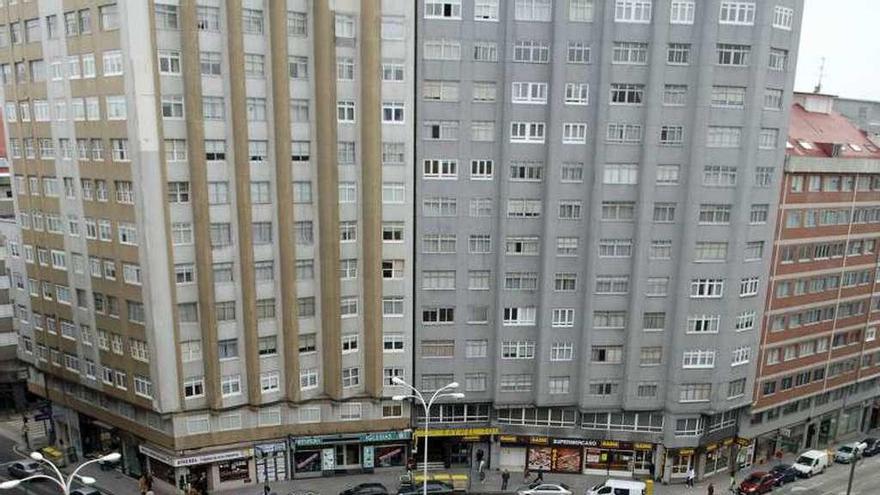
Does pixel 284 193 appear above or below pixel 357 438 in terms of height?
above

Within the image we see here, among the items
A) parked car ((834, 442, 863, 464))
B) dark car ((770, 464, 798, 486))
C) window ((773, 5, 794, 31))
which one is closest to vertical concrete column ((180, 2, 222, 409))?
window ((773, 5, 794, 31))

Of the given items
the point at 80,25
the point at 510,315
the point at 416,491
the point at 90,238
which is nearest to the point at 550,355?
the point at 510,315

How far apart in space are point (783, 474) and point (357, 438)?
33143 mm

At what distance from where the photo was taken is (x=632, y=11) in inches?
1706

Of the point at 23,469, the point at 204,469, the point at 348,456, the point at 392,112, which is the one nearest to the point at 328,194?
the point at 392,112

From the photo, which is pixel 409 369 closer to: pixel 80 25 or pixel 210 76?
pixel 210 76

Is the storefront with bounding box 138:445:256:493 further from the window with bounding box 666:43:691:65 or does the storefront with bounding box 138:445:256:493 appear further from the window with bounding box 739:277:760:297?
the window with bounding box 666:43:691:65

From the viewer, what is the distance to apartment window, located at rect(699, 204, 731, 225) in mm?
45562

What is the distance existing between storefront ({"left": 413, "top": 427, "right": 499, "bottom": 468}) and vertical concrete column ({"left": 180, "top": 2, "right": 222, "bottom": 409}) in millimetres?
16233

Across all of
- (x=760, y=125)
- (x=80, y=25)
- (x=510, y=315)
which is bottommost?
(x=510, y=315)

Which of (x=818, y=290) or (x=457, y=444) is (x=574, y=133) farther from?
(x=457, y=444)

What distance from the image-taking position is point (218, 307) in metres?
44.2

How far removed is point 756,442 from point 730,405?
760 cm

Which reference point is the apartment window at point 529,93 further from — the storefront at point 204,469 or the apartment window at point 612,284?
the storefront at point 204,469
